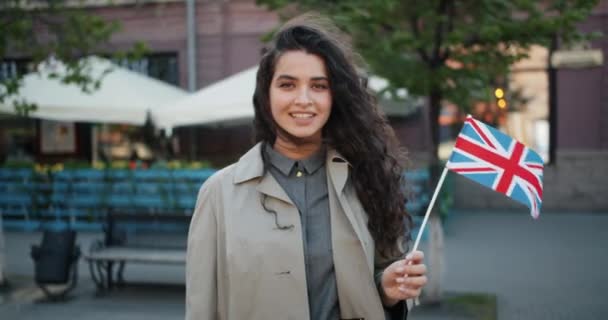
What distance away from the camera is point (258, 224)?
2.06 m

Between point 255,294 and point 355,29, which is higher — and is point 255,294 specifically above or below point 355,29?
below

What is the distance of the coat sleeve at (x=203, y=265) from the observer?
2096mm

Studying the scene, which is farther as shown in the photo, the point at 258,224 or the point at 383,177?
the point at 383,177

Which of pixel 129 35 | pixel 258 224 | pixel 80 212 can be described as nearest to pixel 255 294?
pixel 258 224

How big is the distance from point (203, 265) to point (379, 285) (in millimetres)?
643

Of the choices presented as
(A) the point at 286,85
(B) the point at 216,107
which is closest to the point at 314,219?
(A) the point at 286,85

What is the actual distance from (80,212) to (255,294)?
9862mm

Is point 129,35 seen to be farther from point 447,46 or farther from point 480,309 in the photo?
point 480,309

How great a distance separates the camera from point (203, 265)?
2.11 meters

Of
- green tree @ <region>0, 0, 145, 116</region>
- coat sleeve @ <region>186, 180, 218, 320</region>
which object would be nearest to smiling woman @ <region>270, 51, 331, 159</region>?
coat sleeve @ <region>186, 180, 218, 320</region>

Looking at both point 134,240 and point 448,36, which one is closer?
point 448,36

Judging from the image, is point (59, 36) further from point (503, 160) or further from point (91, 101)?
point (503, 160)

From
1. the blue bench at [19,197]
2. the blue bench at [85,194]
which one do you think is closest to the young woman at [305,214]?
the blue bench at [85,194]

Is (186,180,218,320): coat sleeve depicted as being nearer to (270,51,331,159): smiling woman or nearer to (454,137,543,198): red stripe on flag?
(270,51,331,159): smiling woman
